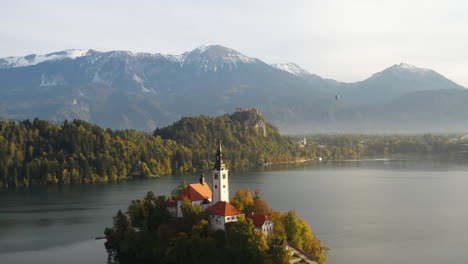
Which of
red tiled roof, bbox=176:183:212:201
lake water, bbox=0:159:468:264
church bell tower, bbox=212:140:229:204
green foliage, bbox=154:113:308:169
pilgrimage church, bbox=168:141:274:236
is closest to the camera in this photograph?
pilgrimage church, bbox=168:141:274:236

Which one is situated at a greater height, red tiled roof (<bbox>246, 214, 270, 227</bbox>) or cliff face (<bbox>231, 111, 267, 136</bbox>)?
cliff face (<bbox>231, 111, 267, 136</bbox>)

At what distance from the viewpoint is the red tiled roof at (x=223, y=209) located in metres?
42.2

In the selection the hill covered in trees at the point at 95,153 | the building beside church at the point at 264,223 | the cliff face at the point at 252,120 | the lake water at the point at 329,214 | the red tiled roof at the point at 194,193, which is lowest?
the lake water at the point at 329,214

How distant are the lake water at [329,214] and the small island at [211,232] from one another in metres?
2.94

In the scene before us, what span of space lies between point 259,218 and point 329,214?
24.7 metres

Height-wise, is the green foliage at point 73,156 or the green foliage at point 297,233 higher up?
the green foliage at point 73,156

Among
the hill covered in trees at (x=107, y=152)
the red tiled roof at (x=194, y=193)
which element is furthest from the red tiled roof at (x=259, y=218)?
the hill covered in trees at (x=107, y=152)

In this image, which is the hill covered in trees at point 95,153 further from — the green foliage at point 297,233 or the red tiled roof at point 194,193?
the green foliage at point 297,233

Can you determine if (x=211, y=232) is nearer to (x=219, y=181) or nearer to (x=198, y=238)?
(x=198, y=238)

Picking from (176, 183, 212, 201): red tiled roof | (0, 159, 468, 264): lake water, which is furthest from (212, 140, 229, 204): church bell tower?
(0, 159, 468, 264): lake water

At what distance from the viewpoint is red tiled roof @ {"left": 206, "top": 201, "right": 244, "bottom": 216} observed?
42156 mm

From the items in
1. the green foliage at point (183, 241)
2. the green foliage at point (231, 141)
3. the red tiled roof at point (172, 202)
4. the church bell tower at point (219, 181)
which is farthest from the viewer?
the green foliage at point (231, 141)

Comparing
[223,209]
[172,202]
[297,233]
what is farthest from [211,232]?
[297,233]

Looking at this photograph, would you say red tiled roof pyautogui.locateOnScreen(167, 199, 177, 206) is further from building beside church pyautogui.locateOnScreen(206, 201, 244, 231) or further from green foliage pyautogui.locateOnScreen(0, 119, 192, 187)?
green foliage pyautogui.locateOnScreen(0, 119, 192, 187)
